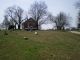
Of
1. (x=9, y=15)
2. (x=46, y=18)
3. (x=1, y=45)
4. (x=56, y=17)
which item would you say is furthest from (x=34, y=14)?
(x=1, y=45)

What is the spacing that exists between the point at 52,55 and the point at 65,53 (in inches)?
62.7

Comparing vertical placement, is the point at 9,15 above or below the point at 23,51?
above

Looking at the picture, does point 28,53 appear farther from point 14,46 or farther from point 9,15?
point 9,15

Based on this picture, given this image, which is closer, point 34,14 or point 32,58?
point 32,58

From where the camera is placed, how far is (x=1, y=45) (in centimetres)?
1928

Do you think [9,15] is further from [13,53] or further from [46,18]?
[13,53]

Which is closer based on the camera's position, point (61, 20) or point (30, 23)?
point (30, 23)

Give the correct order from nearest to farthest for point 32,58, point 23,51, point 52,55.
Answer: point 32,58 < point 52,55 < point 23,51

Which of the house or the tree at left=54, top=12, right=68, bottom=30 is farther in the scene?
the tree at left=54, top=12, right=68, bottom=30

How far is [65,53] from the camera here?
1719 centimetres

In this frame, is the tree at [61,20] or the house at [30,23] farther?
the tree at [61,20]

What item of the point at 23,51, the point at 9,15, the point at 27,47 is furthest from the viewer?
the point at 9,15

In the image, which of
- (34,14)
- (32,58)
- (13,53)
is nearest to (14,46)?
(13,53)

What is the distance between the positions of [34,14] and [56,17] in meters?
22.4
